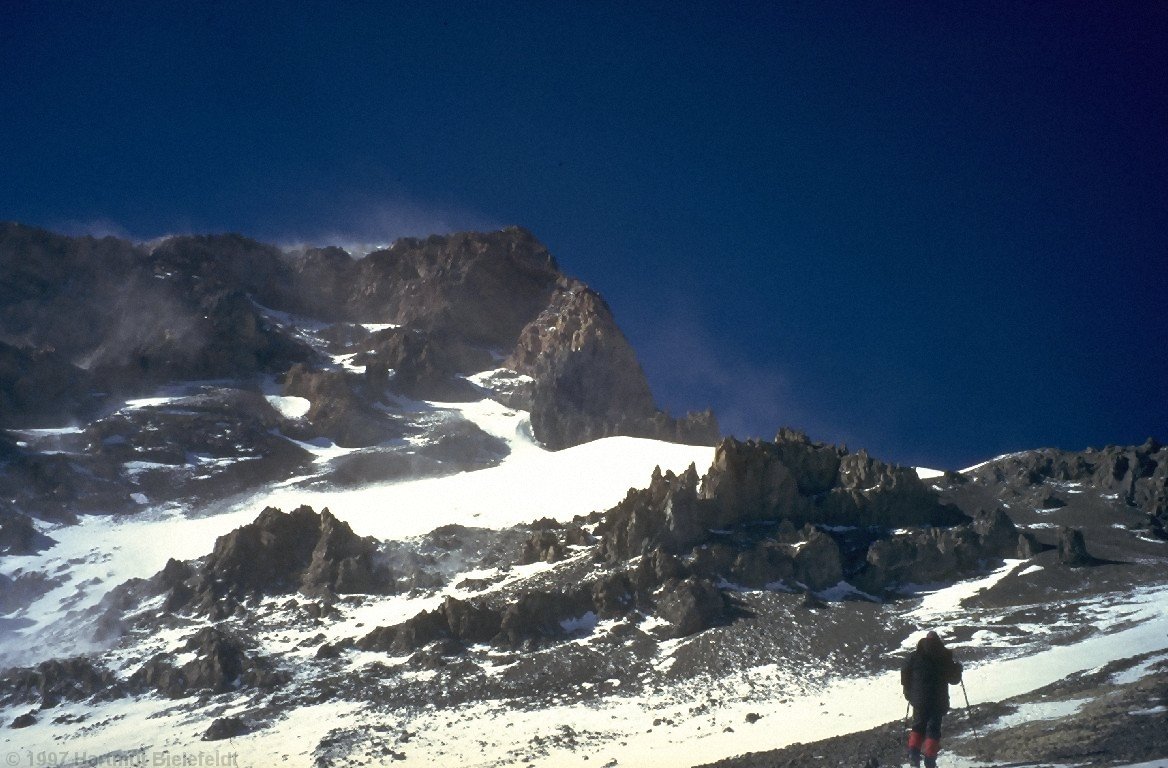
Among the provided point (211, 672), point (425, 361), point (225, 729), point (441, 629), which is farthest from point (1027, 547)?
point (425, 361)

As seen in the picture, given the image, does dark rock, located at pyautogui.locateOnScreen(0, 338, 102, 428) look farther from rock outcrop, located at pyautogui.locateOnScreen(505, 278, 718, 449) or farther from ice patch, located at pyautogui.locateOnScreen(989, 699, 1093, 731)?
ice patch, located at pyautogui.locateOnScreen(989, 699, 1093, 731)

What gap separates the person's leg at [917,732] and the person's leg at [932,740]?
0.07 m

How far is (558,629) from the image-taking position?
47750mm

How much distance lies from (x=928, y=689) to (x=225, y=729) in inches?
1272

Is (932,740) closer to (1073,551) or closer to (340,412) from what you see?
(1073,551)

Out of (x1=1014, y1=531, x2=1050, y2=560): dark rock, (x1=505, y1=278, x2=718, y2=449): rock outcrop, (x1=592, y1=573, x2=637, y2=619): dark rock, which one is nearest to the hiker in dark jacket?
(x1=592, y1=573, x2=637, y2=619): dark rock

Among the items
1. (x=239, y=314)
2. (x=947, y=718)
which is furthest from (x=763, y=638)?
(x=239, y=314)

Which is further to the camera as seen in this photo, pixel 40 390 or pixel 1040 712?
pixel 40 390

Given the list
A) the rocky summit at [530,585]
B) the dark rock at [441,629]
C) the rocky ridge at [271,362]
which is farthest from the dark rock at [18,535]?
the dark rock at [441,629]

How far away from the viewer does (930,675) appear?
1700 centimetres

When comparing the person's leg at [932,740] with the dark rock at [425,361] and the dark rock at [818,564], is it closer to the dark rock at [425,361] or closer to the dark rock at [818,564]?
the dark rock at [818,564]

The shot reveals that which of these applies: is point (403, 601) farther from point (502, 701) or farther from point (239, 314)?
point (239, 314)

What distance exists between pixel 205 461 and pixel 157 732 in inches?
2338

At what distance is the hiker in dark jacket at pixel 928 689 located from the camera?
17.0 m
